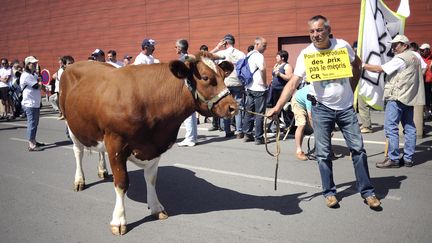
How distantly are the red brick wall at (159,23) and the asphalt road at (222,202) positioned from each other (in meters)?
8.48

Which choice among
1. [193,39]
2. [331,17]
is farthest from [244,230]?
[193,39]

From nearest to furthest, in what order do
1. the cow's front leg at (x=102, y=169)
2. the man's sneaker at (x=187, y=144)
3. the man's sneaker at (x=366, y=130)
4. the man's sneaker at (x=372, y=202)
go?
1. the man's sneaker at (x=372, y=202)
2. the cow's front leg at (x=102, y=169)
3. the man's sneaker at (x=187, y=144)
4. the man's sneaker at (x=366, y=130)


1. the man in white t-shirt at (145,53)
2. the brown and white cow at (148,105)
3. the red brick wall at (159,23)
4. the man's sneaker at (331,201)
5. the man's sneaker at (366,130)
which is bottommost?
the man's sneaker at (331,201)

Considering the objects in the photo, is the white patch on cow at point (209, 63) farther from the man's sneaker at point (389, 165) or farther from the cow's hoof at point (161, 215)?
the man's sneaker at point (389, 165)

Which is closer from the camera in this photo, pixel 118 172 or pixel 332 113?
pixel 118 172

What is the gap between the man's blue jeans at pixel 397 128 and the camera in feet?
20.1

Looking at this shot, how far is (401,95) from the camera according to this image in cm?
599

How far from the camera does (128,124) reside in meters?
3.84

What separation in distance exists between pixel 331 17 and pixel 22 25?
21.0 meters

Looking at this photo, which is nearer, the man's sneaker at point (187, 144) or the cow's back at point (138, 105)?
the cow's back at point (138, 105)

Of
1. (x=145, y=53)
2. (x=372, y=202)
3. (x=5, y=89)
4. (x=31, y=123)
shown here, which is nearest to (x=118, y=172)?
(x=372, y=202)

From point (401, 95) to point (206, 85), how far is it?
12.3 feet

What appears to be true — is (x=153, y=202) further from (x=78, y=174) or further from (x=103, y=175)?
(x=103, y=175)

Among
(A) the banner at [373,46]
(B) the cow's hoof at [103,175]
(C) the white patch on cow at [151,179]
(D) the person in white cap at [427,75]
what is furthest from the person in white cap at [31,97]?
(D) the person in white cap at [427,75]
